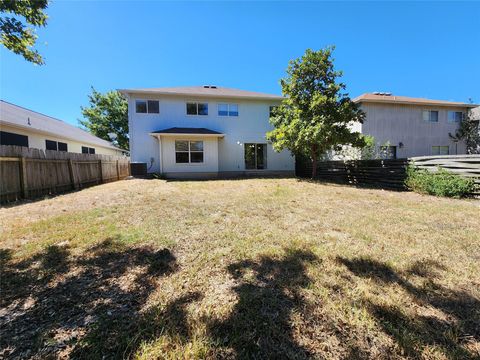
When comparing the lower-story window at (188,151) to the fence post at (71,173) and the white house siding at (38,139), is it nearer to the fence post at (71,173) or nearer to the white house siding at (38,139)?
the fence post at (71,173)

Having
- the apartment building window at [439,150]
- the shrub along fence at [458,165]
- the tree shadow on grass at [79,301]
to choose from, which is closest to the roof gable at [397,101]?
the apartment building window at [439,150]

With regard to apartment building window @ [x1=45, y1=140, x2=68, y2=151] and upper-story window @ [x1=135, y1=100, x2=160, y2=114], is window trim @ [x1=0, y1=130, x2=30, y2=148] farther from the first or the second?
upper-story window @ [x1=135, y1=100, x2=160, y2=114]

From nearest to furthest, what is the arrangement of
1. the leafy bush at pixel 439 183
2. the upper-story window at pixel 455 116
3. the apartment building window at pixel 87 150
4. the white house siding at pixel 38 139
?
the leafy bush at pixel 439 183
the white house siding at pixel 38 139
the upper-story window at pixel 455 116
the apartment building window at pixel 87 150

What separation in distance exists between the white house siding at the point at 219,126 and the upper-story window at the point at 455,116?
1405cm

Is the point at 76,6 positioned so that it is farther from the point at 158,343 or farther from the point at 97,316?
the point at 158,343

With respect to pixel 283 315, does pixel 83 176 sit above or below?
above

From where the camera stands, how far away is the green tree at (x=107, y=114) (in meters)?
31.3

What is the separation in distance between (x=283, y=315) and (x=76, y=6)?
33.6 feet

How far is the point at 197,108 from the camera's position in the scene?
1614 cm

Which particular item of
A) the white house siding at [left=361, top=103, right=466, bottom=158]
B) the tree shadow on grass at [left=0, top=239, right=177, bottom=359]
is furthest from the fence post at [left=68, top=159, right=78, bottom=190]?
the white house siding at [left=361, top=103, right=466, bottom=158]

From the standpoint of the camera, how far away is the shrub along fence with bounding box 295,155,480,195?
301 inches

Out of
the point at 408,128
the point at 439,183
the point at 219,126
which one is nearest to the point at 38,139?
the point at 219,126

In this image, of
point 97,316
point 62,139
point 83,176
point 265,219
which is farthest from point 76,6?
point 62,139

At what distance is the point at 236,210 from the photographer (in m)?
5.93
